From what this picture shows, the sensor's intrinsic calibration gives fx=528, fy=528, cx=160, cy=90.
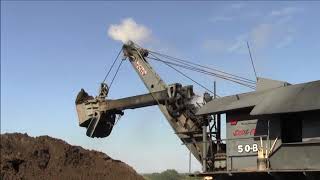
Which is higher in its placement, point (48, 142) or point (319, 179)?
point (48, 142)

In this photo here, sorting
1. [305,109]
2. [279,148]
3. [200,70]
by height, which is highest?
[200,70]

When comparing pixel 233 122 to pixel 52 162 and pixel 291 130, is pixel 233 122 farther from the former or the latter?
pixel 52 162

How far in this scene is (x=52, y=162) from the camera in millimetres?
27141

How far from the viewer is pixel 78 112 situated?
23.3 m

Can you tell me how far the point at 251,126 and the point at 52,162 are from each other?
13.8 m

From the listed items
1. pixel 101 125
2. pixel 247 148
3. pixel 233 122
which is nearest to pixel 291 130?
pixel 247 148

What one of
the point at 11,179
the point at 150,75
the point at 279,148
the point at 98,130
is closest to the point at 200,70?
the point at 150,75

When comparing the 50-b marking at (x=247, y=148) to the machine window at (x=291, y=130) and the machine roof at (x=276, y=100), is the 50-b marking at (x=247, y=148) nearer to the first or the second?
the machine window at (x=291, y=130)

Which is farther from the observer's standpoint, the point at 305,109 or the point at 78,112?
the point at 78,112

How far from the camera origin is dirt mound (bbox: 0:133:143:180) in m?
26.0

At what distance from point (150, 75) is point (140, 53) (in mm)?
1300

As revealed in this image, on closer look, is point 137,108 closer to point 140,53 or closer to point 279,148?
point 140,53

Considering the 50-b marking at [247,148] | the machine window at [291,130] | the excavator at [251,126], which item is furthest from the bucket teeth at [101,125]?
the machine window at [291,130]

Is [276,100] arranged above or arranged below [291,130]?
above
